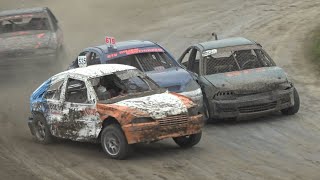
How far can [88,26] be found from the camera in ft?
97.6

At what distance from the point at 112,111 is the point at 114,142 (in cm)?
48

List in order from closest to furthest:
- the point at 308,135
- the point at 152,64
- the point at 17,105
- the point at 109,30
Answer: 1. the point at 308,135
2. the point at 152,64
3. the point at 17,105
4. the point at 109,30

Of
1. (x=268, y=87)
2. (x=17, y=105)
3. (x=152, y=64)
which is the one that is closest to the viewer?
(x=268, y=87)

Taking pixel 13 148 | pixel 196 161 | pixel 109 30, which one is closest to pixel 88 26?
pixel 109 30

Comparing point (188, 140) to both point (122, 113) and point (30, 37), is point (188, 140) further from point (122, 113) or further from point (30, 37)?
point (30, 37)

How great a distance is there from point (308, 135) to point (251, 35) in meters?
11.5

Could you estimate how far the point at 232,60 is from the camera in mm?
12781

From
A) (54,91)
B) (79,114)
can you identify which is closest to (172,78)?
(54,91)

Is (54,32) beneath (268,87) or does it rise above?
above

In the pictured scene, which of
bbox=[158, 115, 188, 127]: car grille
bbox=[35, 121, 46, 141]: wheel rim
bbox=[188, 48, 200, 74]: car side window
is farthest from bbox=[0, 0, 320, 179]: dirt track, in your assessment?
bbox=[188, 48, 200, 74]: car side window

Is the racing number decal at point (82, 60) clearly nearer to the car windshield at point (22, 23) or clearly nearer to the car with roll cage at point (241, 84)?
the car with roll cage at point (241, 84)

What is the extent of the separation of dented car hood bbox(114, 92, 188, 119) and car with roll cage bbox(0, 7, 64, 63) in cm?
868

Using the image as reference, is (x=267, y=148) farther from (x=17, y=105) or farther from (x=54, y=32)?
(x=54, y=32)

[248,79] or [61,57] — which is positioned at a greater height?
[61,57]
